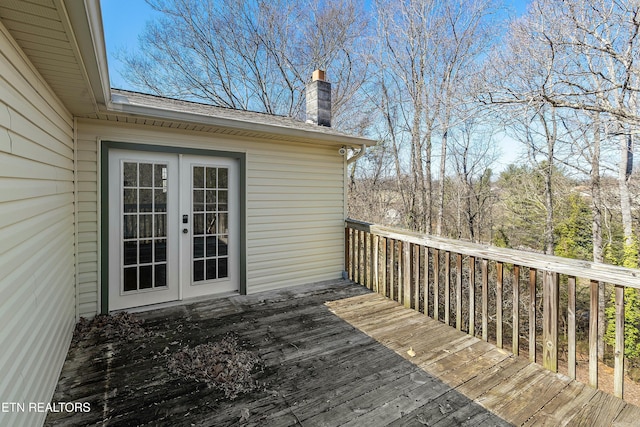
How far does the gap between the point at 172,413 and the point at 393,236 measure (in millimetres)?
2975

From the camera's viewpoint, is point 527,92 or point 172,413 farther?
point 527,92

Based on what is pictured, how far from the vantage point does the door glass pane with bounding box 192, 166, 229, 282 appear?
4.06 m

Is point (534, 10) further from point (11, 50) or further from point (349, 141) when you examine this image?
point (11, 50)

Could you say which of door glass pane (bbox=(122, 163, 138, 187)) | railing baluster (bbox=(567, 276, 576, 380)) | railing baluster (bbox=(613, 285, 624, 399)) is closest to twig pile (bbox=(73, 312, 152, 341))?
door glass pane (bbox=(122, 163, 138, 187))

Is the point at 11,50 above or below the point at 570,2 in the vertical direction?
below

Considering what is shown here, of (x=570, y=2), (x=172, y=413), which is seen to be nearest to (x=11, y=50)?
(x=172, y=413)

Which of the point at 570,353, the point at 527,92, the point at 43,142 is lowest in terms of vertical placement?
the point at 570,353

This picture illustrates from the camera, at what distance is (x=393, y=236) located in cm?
406

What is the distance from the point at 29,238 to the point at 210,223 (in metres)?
2.39

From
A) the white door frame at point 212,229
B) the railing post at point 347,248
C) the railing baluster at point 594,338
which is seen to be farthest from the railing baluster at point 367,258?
the railing baluster at point 594,338

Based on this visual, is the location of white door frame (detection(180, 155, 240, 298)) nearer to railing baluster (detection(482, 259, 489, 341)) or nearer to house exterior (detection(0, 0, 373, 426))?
house exterior (detection(0, 0, 373, 426))

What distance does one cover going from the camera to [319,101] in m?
5.59

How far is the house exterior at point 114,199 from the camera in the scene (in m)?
1.54

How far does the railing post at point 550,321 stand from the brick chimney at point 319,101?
418 centimetres
